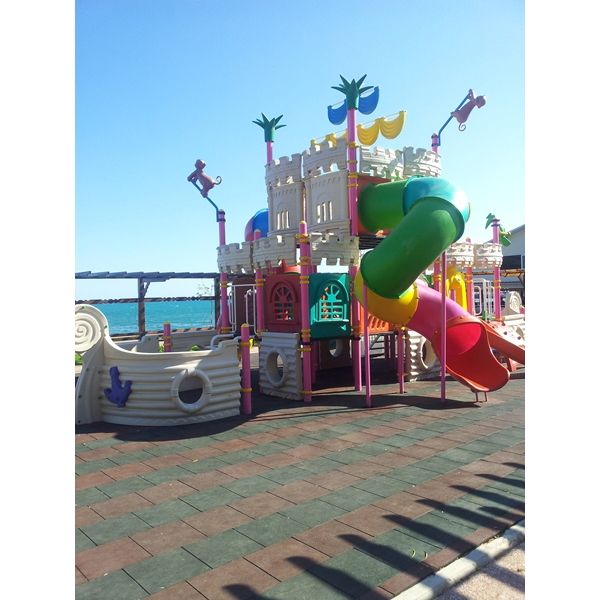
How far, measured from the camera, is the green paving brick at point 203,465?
643 centimetres

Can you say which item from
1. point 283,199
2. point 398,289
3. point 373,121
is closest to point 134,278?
point 283,199

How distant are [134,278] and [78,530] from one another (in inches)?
684

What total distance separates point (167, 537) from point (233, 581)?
1.05m

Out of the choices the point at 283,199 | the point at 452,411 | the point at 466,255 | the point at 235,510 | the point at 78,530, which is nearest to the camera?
the point at 78,530

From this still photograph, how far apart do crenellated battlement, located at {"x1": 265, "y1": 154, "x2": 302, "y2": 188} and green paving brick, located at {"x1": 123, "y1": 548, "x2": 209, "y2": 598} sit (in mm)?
10102

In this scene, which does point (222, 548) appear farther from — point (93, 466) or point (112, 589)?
point (93, 466)

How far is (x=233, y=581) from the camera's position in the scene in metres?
3.78

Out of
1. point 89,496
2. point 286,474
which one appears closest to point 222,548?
point 286,474

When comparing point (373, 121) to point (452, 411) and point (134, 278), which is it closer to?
point (452, 411)

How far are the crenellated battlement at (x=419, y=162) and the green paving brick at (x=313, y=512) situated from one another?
8711 mm

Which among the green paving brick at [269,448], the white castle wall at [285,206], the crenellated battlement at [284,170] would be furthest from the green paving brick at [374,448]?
the crenellated battlement at [284,170]

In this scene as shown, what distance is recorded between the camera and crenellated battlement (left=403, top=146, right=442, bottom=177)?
12.0 metres

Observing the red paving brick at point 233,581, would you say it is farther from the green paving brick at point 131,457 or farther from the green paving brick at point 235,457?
the green paving brick at point 131,457

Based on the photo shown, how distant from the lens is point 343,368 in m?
15.1
